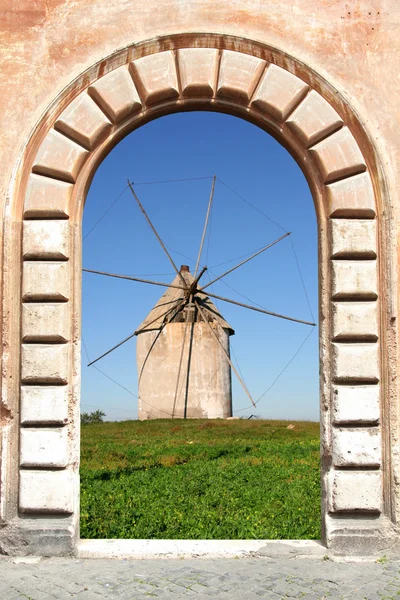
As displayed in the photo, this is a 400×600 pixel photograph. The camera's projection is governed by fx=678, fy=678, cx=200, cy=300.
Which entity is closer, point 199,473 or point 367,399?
point 367,399

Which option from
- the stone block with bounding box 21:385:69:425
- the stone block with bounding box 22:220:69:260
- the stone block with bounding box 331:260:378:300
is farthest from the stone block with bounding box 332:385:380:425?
the stone block with bounding box 22:220:69:260

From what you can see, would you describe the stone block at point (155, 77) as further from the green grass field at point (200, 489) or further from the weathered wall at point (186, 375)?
the weathered wall at point (186, 375)

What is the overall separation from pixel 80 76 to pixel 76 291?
1.75m

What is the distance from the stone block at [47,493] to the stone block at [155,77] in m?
3.04

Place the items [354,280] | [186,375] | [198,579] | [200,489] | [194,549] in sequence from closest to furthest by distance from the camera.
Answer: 1. [198,579]
2. [194,549]
3. [354,280]
4. [200,489]
5. [186,375]

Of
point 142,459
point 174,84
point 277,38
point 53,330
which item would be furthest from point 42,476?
point 142,459

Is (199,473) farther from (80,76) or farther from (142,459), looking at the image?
(80,76)

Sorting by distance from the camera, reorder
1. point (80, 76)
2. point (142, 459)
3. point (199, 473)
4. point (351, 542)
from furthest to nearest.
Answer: point (142, 459) → point (199, 473) → point (80, 76) → point (351, 542)

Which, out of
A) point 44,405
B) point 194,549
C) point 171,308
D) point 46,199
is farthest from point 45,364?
point 171,308

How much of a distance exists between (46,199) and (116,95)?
1.01m

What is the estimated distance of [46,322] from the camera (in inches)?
207

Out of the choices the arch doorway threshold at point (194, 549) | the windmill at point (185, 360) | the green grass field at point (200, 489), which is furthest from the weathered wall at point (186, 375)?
the arch doorway threshold at point (194, 549)

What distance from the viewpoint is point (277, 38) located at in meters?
5.56

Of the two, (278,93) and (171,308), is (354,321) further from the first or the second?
(171,308)
